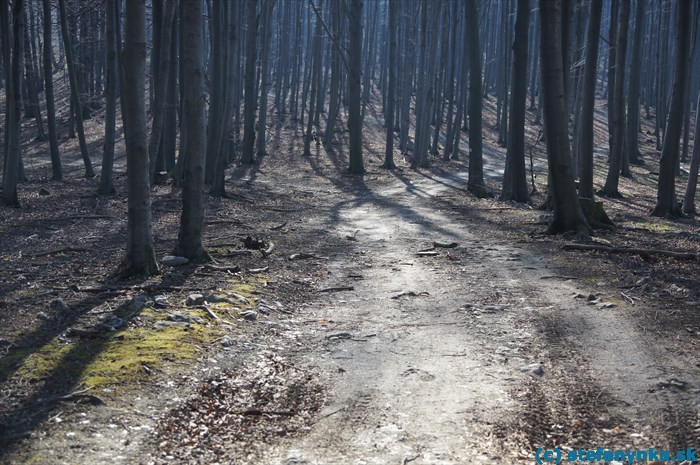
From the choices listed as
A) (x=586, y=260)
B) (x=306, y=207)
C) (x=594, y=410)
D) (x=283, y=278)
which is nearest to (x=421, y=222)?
(x=306, y=207)

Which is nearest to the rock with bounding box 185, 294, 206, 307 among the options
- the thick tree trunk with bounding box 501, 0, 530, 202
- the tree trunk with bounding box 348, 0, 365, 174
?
the thick tree trunk with bounding box 501, 0, 530, 202

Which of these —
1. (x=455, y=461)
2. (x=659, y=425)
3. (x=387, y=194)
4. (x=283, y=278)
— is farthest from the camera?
(x=387, y=194)

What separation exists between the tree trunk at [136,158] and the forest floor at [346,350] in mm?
399

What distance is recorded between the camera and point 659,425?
4449mm

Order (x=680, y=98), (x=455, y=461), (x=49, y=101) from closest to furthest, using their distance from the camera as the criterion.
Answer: (x=455, y=461), (x=680, y=98), (x=49, y=101)

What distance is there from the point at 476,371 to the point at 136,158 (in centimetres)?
498

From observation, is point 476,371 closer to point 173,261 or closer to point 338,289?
point 338,289

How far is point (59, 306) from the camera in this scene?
6.96m

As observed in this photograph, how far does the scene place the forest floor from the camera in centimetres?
435

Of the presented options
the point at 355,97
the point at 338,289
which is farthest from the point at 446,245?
the point at 355,97

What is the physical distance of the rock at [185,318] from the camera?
22.2 ft

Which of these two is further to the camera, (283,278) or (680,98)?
(680,98)

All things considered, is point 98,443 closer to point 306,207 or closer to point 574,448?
point 574,448

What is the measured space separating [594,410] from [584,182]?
506 inches
